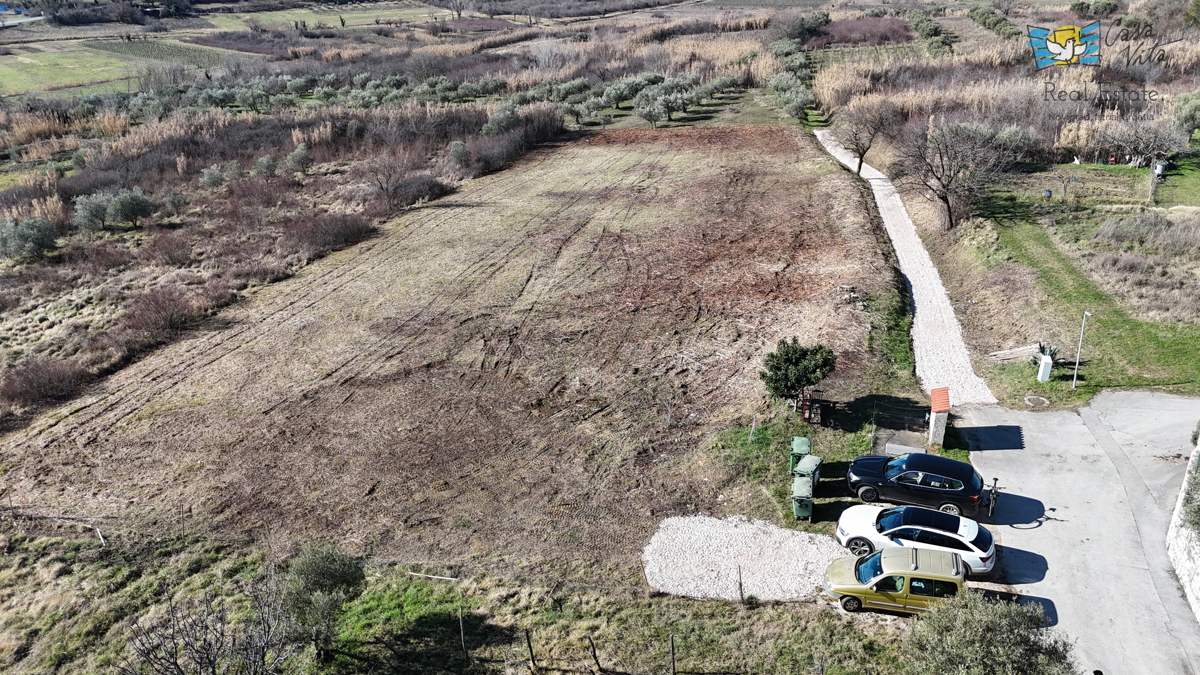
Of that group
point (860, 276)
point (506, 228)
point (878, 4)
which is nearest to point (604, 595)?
point (860, 276)

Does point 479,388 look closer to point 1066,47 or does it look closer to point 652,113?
point 652,113

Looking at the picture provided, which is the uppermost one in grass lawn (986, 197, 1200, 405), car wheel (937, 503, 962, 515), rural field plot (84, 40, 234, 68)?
rural field plot (84, 40, 234, 68)

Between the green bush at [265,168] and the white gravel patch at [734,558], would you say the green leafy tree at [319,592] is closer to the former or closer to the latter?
the white gravel patch at [734,558]

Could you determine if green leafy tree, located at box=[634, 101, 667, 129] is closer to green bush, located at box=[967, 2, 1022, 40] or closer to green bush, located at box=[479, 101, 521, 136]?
green bush, located at box=[479, 101, 521, 136]

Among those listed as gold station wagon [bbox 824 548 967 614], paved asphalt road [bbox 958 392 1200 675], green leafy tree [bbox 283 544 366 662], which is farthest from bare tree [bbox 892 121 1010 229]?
green leafy tree [bbox 283 544 366 662]

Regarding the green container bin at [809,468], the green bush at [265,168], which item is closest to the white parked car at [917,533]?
the green container bin at [809,468]
